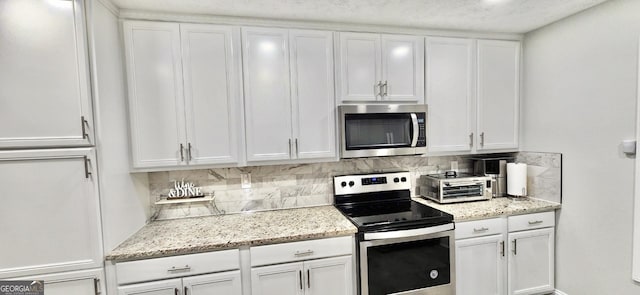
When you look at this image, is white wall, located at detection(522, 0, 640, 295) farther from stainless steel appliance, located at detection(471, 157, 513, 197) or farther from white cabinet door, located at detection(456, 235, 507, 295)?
white cabinet door, located at detection(456, 235, 507, 295)

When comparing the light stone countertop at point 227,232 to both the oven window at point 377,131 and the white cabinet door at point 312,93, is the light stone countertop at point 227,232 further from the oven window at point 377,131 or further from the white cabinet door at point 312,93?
the oven window at point 377,131

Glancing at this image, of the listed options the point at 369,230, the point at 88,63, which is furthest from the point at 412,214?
the point at 88,63

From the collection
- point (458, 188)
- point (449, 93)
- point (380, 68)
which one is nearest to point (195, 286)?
point (380, 68)

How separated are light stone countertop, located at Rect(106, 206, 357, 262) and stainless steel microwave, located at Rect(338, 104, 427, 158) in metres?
0.58

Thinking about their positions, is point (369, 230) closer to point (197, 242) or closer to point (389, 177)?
point (389, 177)

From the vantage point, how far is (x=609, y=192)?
6.57ft

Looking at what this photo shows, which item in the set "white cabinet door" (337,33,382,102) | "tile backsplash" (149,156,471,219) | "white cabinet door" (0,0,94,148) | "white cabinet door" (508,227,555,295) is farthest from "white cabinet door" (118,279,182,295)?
"white cabinet door" (508,227,555,295)

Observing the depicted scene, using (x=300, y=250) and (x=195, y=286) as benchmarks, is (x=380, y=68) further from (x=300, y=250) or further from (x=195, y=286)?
(x=195, y=286)

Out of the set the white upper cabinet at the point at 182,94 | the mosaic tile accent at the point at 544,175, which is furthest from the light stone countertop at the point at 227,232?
the mosaic tile accent at the point at 544,175

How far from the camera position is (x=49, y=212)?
1517 millimetres

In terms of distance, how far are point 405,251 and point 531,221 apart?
48.2 inches

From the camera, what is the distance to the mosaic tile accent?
2.36 m

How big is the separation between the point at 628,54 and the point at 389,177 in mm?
1835

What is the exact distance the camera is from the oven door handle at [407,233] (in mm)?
1889
